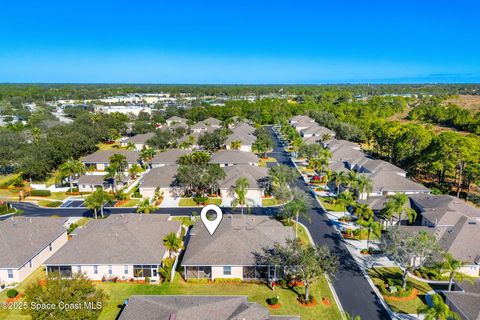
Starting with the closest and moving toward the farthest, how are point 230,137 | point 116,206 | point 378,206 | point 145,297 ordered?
point 145,297 < point 378,206 < point 116,206 < point 230,137

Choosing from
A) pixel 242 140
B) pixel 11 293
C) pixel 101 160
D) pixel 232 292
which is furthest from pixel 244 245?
pixel 242 140

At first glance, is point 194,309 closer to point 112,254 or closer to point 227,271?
point 227,271

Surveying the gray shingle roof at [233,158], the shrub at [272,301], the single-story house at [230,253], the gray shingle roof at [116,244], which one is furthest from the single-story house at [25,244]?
the gray shingle roof at [233,158]

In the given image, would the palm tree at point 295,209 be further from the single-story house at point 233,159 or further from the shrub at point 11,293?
the shrub at point 11,293

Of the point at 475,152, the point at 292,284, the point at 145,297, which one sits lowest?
the point at 292,284

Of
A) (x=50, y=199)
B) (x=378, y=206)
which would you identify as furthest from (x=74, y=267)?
(x=378, y=206)

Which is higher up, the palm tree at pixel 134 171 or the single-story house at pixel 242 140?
the single-story house at pixel 242 140

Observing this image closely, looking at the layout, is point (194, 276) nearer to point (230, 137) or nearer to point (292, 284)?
point (292, 284)
